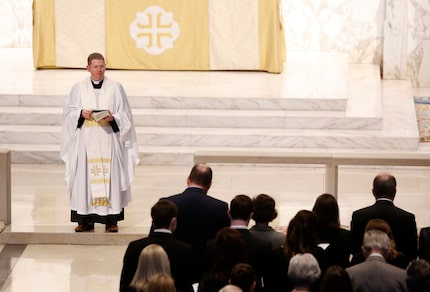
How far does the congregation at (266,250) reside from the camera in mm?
6418

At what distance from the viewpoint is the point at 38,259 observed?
10500 mm

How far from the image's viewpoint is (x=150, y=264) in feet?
21.5

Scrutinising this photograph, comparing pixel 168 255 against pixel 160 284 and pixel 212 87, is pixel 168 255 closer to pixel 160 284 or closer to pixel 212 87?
pixel 160 284

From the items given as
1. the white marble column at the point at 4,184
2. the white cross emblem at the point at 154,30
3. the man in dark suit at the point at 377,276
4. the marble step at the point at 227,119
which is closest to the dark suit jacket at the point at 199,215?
the man in dark suit at the point at 377,276

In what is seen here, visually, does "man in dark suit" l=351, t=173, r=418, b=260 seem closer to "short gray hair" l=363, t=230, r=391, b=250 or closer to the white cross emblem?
"short gray hair" l=363, t=230, r=391, b=250

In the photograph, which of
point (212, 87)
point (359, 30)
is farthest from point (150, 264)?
point (359, 30)

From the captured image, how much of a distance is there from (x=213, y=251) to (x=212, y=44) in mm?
9710

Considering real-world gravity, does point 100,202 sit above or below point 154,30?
below

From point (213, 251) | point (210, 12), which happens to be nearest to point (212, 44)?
point (210, 12)

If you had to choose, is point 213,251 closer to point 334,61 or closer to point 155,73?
point 155,73

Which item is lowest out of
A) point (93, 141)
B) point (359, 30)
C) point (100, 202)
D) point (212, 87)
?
point (100, 202)

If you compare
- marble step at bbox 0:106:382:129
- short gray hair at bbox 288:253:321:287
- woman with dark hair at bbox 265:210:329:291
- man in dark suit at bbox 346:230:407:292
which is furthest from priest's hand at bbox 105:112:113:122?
short gray hair at bbox 288:253:321:287

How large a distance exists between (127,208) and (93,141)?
147 cm

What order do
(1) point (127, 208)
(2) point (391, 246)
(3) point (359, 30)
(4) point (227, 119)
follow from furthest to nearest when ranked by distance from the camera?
(3) point (359, 30) → (4) point (227, 119) → (1) point (127, 208) → (2) point (391, 246)
